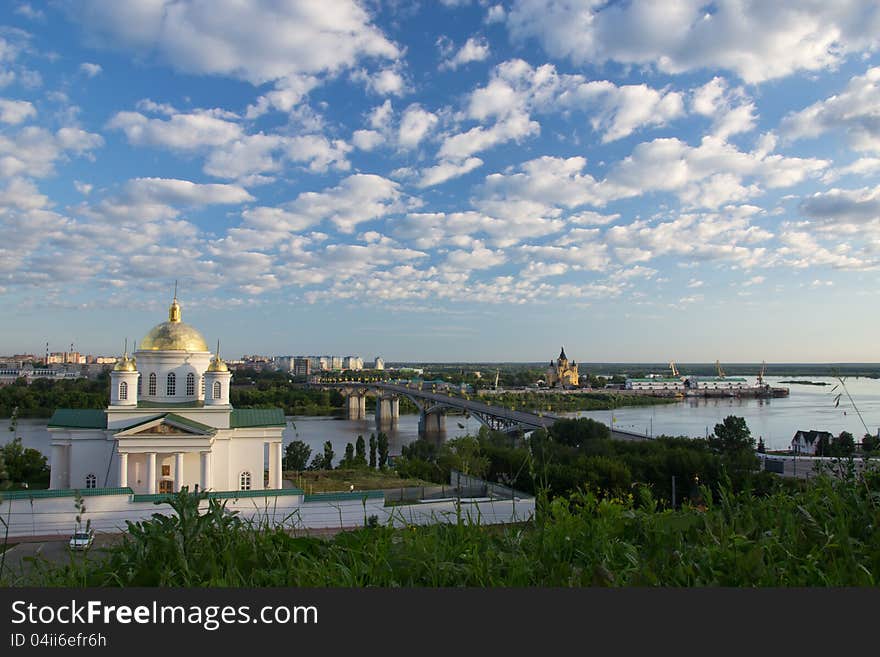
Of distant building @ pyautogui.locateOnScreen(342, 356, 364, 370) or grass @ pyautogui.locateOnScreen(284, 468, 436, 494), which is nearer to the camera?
grass @ pyautogui.locateOnScreen(284, 468, 436, 494)

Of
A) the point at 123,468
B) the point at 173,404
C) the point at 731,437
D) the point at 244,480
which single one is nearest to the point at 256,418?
the point at 244,480

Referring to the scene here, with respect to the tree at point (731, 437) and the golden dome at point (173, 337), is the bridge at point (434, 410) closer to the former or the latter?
the tree at point (731, 437)

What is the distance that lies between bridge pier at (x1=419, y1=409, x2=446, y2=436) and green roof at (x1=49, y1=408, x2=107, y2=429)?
1043 inches

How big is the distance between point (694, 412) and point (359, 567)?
57874 millimetres

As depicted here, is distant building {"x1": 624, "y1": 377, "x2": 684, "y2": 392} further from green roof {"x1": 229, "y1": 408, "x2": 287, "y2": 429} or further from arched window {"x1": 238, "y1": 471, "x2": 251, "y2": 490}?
arched window {"x1": 238, "y1": 471, "x2": 251, "y2": 490}

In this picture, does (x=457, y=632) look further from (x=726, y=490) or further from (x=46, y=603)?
(x=726, y=490)

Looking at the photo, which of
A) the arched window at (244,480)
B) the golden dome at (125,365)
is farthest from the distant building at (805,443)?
the golden dome at (125,365)

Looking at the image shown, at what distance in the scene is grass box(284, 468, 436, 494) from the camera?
47.7 feet

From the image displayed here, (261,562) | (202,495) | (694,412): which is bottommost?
(694,412)

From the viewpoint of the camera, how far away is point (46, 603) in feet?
4.21

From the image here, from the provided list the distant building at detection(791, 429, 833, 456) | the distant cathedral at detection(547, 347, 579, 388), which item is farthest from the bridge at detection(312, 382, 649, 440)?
the distant cathedral at detection(547, 347, 579, 388)

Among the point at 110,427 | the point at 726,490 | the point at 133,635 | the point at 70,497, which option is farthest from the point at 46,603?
the point at 110,427

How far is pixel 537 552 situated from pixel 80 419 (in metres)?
15.1

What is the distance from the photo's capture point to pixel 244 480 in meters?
14.8
